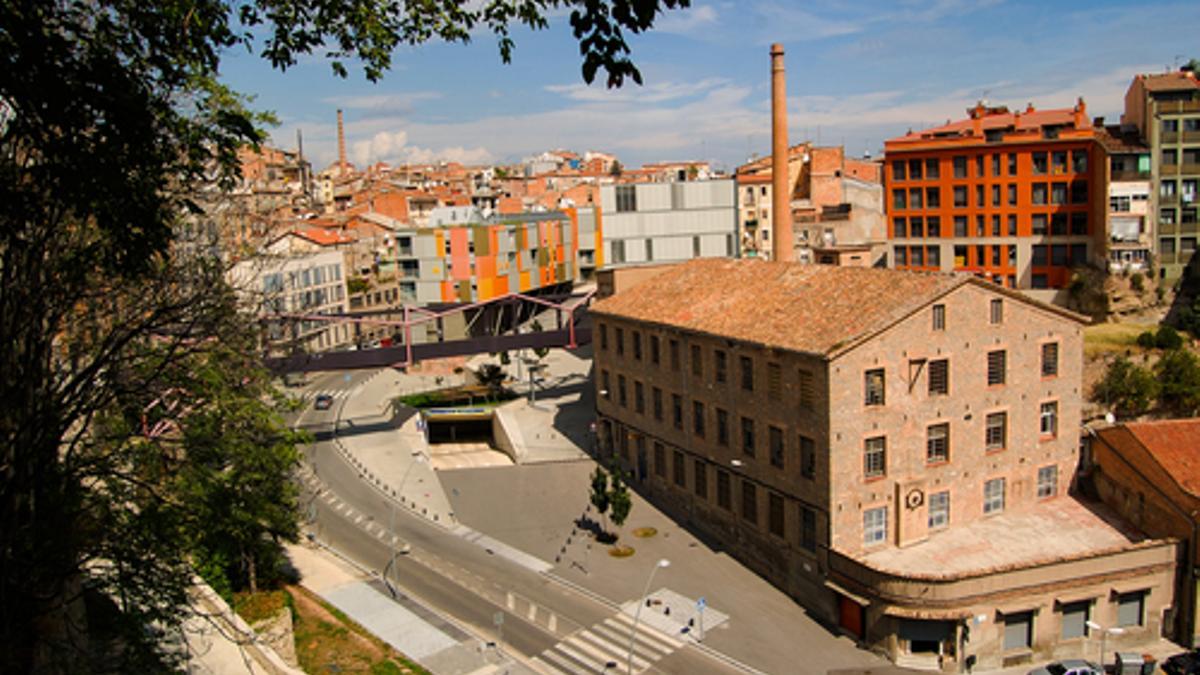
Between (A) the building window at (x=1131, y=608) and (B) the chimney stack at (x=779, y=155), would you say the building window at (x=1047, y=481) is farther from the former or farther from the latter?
(B) the chimney stack at (x=779, y=155)

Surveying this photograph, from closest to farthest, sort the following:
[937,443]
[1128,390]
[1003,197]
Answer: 1. [937,443]
2. [1128,390]
3. [1003,197]

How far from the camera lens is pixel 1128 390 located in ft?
171

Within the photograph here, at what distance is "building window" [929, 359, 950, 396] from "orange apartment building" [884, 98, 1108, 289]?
103ft

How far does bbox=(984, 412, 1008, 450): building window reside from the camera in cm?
3991

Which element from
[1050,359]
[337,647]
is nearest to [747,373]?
[1050,359]

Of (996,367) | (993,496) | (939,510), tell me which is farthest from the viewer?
(993,496)

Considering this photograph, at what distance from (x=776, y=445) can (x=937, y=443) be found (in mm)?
6373

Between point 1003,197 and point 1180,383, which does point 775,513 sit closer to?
point 1180,383

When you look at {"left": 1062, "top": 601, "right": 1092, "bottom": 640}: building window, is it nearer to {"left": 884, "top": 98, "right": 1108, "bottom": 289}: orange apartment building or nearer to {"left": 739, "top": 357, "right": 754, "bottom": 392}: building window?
{"left": 739, "top": 357, "right": 754, "bottom": 392}: building window

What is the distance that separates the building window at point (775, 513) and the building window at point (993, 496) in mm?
8546

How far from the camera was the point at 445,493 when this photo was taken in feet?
177

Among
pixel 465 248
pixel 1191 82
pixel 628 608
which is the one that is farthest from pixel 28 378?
pixel 1191 82

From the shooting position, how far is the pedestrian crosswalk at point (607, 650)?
113ft

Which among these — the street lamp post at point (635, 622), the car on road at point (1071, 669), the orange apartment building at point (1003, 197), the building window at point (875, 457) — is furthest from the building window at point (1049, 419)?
the orange apartment building at point (1003, 197)
